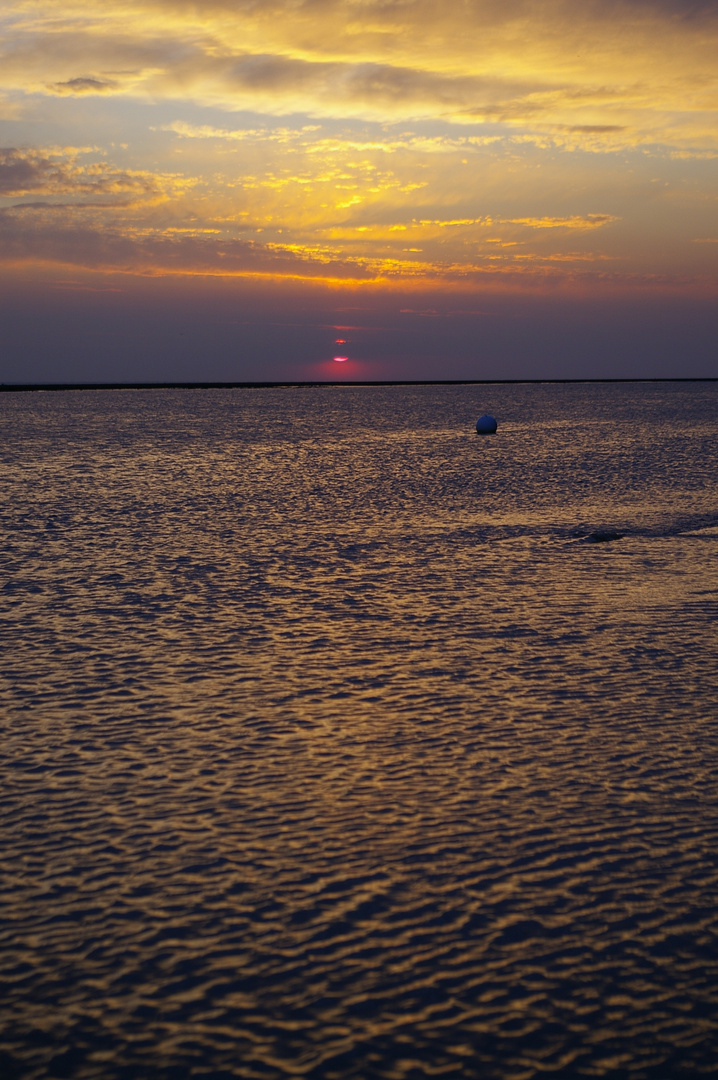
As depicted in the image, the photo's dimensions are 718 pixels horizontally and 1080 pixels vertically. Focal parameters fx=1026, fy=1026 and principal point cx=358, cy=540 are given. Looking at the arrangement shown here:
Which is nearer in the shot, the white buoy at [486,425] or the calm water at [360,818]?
the calm water at [360,818]

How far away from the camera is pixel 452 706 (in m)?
12.2

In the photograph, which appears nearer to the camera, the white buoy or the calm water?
the calm water

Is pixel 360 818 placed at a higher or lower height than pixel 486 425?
lower

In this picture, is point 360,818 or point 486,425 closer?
point 360,818

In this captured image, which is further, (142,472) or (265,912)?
(142,472)

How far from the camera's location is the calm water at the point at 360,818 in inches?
240

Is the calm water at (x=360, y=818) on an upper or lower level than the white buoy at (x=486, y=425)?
lower

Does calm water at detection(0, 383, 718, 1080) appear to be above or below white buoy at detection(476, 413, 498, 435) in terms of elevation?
below

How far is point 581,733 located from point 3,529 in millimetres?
21008

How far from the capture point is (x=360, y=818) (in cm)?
902

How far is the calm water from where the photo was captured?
6090 mm

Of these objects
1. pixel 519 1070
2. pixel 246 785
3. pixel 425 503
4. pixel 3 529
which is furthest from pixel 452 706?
pixel 425 503

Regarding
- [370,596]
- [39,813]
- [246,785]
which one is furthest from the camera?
[370,596]

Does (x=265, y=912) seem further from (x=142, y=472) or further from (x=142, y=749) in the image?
(x=142, y=472)
